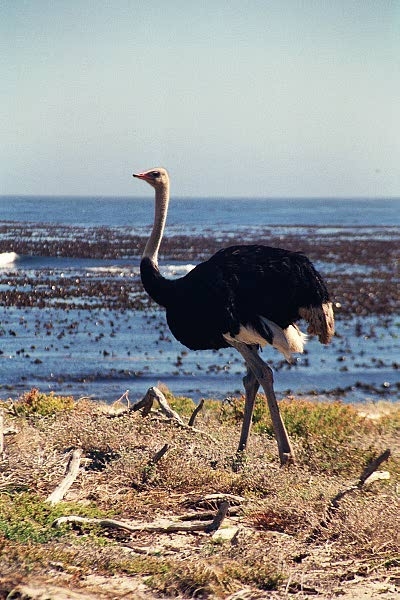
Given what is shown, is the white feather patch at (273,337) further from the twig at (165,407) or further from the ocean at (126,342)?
the ocean at (126,342)

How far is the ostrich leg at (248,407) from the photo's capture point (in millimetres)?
7051

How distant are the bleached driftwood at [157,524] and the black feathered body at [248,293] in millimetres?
1803

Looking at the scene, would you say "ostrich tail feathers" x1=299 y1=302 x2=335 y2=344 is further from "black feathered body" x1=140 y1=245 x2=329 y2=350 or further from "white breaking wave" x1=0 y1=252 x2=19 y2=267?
"white breaking wave" x1=0 y1=252 x2=19 y2=267

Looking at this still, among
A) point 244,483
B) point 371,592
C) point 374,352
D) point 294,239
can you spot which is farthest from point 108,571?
point 294,239

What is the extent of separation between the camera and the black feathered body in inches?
275

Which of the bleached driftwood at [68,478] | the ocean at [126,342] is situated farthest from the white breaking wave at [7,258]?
the bleached driftwood at [68,478]

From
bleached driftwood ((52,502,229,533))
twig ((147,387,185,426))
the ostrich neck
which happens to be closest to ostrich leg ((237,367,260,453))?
twig ((147,387,185,426))

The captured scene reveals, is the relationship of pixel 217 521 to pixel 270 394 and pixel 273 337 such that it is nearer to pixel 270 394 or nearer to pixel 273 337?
pixel 270 394

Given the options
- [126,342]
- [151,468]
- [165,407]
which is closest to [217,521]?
[151,468]

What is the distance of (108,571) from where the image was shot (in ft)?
15.2

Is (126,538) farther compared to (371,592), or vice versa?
(126,538)

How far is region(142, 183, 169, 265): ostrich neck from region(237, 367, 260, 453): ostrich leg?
1.19 metres

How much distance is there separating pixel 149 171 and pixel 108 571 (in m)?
4.22

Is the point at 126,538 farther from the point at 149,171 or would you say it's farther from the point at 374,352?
the point at 374,352
